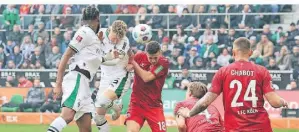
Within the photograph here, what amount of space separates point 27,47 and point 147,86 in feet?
42.8

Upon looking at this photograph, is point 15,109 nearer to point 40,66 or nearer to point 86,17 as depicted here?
point 40,66

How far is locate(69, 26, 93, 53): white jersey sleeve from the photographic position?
37.3ft

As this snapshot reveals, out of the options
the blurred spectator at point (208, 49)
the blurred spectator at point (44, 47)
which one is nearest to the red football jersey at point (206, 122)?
the blurred spectator at point (208, 49)

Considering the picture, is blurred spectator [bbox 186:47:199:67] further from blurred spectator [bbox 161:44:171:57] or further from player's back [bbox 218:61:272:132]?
player's back [bbox 218:61:272:132]

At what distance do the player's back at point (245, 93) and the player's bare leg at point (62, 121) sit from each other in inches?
100

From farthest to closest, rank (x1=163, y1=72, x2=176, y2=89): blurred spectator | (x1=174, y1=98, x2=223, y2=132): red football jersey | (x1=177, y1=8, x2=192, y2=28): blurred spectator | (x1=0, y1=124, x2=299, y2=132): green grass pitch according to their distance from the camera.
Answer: (x1=177, y1=8, x2=192, y2=28): blurred spectator → (x1=163, y1=72, x2=176, y2=89): blurred spectator → (x1=0, y1=124, x2=299, y2=132): green grass pitch → (x1=174, y1=98, x2=223, y2=132): red football jersey

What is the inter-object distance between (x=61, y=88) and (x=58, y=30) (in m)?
14.2

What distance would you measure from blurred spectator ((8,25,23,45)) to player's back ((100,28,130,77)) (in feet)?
43.2

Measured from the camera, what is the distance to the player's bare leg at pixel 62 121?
1126 centimetres

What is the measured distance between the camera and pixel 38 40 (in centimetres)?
2527

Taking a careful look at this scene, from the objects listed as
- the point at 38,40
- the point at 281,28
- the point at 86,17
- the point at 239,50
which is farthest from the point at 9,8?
the point at 239,50

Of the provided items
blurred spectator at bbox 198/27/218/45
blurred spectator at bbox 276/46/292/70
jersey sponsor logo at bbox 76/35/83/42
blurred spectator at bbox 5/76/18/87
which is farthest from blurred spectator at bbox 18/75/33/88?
jersey sponsor logo at bbox 76/35/83/42

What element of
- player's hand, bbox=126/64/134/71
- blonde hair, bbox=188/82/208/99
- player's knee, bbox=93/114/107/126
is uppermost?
player's hand, bbox=126/64/134/71

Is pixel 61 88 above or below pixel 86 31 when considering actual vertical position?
below
